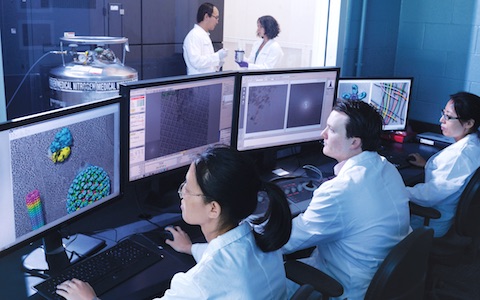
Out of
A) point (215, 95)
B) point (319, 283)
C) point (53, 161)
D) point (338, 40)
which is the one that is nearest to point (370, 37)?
point (338, 40)

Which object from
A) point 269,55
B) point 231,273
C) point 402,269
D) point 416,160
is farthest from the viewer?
point 269,55

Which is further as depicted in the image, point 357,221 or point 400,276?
point 357,221

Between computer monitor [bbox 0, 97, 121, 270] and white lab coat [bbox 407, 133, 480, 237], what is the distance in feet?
4.46

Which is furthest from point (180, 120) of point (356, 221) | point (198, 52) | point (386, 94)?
point (198, 52)

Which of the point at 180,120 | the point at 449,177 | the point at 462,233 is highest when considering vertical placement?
the point at 180,120

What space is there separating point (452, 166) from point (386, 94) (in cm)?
77

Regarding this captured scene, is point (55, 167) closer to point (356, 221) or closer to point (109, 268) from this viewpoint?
point (109, 268)

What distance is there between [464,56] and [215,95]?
1.91 m

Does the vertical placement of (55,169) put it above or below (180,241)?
above

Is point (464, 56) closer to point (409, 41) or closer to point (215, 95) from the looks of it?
point (409, 41)

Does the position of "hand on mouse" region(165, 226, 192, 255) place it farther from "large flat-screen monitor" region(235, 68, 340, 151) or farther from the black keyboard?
"large flat-screen monitor" region(235, 68, 340, 151)

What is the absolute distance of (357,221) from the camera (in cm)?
164

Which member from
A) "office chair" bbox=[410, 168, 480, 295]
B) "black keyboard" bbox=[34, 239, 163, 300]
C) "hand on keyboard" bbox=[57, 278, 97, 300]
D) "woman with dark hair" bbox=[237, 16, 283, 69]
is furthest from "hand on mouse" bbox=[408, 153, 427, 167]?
"woman with dark hair" bbox=[237, 16, 283, 69]

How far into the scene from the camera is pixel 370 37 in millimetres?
3359
